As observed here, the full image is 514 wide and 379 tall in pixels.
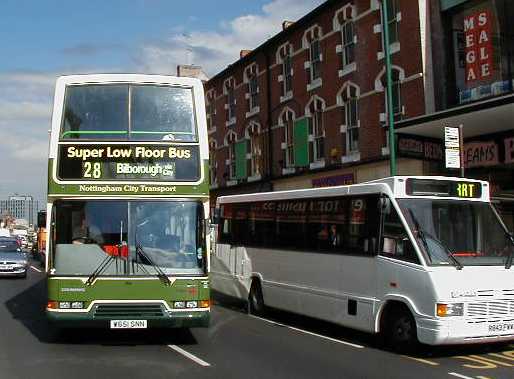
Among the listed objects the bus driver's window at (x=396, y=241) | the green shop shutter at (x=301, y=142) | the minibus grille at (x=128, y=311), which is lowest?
the minibus grille at (x=128, y=311)

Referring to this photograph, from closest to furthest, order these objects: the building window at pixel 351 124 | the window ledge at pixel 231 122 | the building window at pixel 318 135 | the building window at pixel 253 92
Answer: the building window at pixel 351 124 < the building window at pixel 318 135 < the building window at pixel 253 92 < the window ledge at pixel 231 122

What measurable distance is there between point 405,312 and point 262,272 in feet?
16.7

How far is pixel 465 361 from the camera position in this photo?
9203mm

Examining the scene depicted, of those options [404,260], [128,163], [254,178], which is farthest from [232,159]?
[404,260]

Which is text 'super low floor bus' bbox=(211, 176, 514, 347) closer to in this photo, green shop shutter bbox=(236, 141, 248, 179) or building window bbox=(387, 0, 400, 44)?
building window bbox=(387, 0, 400, 44)

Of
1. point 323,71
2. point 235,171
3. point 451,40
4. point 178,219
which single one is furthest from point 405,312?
point 235,171

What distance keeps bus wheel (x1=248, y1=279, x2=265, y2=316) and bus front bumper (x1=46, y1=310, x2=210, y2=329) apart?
4.58 m

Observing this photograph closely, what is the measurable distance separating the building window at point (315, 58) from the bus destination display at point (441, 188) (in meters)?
16.9

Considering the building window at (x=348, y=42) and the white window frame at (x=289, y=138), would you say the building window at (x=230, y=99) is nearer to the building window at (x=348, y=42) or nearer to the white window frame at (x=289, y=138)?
the white window frame at (x=289, y=138)

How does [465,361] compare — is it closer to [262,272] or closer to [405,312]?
[405,312]

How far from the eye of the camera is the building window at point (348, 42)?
24.6 m

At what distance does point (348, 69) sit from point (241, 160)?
1124 centimetres

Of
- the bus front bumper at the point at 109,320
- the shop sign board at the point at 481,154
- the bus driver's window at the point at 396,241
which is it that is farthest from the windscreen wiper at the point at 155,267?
the shop sign board at the point at 481,154

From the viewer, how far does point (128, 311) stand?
993 centimetres
